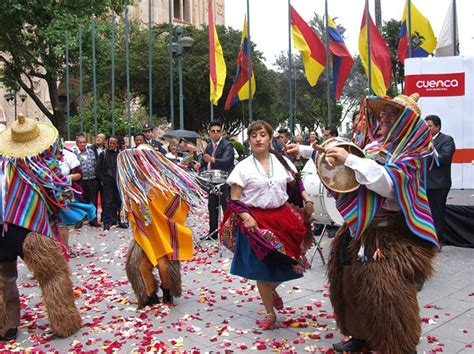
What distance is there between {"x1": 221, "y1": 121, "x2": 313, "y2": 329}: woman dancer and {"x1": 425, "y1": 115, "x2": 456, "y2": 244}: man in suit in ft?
9.57

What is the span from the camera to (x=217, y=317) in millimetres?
4863

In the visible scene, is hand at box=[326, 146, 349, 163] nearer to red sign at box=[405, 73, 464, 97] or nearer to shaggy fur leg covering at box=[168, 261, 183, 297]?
shaggy fur leg covering at box=[168, 261, 183, 297]

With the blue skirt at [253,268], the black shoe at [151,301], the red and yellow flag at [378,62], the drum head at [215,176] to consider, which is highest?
the red and yellow flag at [378,62]

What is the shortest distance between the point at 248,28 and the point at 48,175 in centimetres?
899

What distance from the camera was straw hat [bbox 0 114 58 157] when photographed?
4336mm

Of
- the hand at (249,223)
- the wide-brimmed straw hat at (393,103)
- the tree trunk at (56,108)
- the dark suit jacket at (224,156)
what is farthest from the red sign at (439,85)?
the tree trunk at (56,108)

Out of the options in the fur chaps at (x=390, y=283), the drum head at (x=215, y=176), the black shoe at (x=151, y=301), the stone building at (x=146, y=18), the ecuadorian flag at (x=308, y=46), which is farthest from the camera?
the stone building at (x=146, y=18)

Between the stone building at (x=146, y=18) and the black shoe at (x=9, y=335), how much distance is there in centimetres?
2351

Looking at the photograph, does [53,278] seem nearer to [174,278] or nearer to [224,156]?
[174,278]

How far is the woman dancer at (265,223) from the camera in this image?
4.30 metres

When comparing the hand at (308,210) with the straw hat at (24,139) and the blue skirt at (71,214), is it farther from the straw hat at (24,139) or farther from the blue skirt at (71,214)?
the straw hat at (24,139)

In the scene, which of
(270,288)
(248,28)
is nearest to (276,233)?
(270,288)

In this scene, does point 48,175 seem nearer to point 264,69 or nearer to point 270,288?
point 270,288

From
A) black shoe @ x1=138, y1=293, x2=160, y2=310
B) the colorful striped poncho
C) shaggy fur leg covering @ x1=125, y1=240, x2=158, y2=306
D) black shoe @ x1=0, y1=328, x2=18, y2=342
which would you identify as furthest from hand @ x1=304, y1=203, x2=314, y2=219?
black shoe @ x1=0, y1=328, x2=18, y2=342
